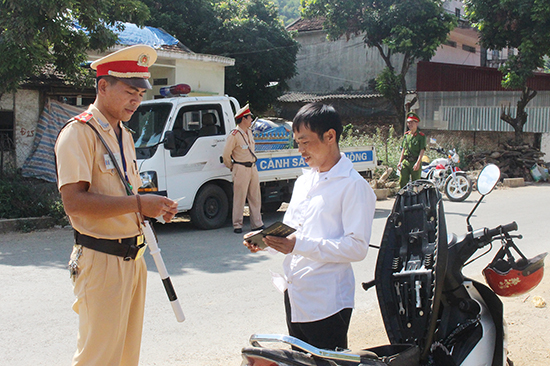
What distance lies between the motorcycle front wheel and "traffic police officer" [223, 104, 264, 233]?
548 cm

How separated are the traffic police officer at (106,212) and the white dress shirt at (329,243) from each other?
0.65m

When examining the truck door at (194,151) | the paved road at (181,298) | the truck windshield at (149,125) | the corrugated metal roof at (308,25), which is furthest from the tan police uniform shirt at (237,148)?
the corrugated metal roof at (308,25)

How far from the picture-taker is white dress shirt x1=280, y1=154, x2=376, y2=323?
7.88ft

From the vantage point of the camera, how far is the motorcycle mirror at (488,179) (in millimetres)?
2986

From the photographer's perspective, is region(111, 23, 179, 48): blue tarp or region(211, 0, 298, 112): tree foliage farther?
region(211, 0, 298, 112): tree foliage

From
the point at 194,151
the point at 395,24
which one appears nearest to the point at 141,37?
the point at 194,151

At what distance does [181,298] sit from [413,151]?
6.52 meters

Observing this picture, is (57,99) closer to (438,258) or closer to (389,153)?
(389,153)

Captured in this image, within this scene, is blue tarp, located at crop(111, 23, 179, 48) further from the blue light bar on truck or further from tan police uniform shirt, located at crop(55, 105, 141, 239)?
A: tan police uniform shirt, located at crop(55, 105, 141, 239)

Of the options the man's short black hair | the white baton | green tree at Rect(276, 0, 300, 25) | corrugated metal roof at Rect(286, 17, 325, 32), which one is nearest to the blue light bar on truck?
the white baton

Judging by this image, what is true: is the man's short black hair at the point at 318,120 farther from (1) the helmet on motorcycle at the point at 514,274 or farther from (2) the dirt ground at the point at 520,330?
(2) the dirt ground at the point at 520,330

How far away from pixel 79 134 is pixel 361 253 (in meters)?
1.40

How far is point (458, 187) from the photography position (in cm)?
1216

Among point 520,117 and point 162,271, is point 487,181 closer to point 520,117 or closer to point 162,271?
point 162,271
